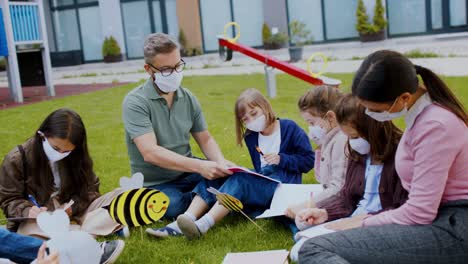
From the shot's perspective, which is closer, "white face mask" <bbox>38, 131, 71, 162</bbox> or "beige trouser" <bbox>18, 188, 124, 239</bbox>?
"white face mask" <bbox>38, 131, 71, 162</bbox>

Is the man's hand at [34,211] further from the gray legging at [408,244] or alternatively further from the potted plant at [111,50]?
the potted plant at [111,50]

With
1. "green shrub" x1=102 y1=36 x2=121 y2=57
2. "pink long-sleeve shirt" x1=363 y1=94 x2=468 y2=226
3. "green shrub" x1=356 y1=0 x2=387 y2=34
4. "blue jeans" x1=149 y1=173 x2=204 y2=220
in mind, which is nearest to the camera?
"pink long-sleeve shirt" x1=363 y1=94 x2=468 y2=226

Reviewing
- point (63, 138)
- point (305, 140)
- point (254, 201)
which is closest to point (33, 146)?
point (63, 138)

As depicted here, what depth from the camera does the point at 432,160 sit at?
2.20m

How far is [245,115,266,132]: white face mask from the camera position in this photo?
12.5 feet

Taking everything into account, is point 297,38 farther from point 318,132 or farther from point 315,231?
point 315,231

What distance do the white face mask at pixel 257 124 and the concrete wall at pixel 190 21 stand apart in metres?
17.2

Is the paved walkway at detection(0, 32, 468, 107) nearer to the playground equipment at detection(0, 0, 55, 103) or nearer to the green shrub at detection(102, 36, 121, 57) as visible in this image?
the green shrub at detection(102, 36, 121, 57)

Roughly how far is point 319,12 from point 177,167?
16.3 meters

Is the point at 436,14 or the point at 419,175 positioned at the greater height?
the point at 436,14

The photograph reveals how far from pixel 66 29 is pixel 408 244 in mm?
22244

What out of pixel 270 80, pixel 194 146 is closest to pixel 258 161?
pixel 194 146

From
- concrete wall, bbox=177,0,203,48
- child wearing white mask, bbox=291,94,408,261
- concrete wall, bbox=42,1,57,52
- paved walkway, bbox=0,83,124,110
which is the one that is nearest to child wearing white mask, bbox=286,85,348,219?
child wearing white mask, bbox=291,94,408,261

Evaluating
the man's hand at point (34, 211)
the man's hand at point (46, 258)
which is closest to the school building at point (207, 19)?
the man's hand at point (34, 211)
